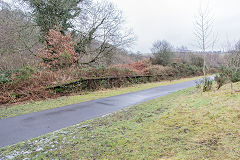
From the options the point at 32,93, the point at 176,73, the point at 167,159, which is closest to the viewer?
the point at 167,159

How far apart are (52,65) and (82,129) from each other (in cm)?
1041

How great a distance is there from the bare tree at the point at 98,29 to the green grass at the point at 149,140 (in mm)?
14177

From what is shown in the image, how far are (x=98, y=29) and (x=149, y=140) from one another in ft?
52.3

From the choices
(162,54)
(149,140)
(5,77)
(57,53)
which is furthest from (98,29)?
(149,140)

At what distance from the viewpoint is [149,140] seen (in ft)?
11.4

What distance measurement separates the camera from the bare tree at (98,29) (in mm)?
17359

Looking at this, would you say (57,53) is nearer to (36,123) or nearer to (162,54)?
(36,123)

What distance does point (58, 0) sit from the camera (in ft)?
50.6

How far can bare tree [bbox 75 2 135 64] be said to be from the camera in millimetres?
17359

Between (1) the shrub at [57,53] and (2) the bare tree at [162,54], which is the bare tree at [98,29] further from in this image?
(2) the bare tree at [162,54]

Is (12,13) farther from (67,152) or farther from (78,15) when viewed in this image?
(67,152)

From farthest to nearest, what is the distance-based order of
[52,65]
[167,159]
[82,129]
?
[52,65] → [82,129] → [167,159]

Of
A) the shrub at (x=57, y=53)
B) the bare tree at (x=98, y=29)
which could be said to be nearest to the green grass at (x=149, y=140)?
the shrub at (x=57, y=53)

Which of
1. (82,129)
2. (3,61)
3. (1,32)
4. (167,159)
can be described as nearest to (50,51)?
(3,61)
